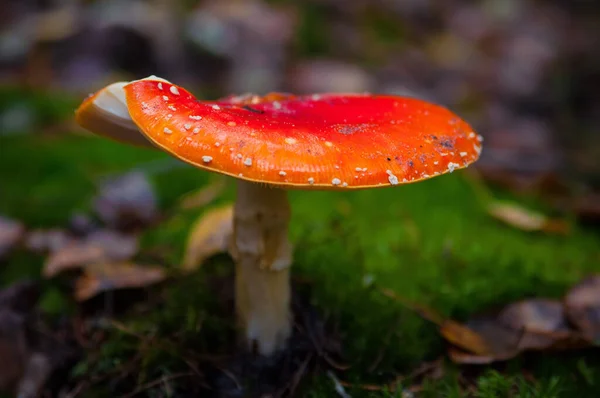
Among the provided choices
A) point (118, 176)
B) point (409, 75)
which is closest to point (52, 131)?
point (118, 176)

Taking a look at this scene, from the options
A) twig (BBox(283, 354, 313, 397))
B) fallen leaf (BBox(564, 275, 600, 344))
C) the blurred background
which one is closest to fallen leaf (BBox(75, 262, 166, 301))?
twig (BBox(283, 354, 313, 397))

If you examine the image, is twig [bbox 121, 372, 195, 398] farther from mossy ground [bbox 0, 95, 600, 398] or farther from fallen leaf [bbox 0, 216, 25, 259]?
fallen leaf [bbox 0, 216, 25, 259]

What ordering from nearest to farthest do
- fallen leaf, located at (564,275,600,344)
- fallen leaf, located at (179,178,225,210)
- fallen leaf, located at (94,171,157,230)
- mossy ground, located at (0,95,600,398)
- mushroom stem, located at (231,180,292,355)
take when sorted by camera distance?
mushroom stem, located at (231,180,292,355) → mossy ground, located at (0,95,600,398) → fallen leaf, located at (564,275,600,344) → fallen leaf, located at (94,171,157,230) → fallen leaf, located at (179,178,225,210)

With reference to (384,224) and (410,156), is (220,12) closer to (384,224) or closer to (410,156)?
(384,224)

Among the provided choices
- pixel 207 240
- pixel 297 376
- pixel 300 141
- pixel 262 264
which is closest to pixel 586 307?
pixel 297 376

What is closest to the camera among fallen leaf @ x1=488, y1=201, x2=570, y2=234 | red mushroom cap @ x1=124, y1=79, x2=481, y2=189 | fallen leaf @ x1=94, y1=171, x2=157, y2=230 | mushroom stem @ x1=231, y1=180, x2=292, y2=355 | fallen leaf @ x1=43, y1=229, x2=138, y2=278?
red mushroom cap @ x1=124, y1=79, x2=481, y2=189

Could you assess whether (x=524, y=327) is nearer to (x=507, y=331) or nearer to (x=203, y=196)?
(x=507, y=331)

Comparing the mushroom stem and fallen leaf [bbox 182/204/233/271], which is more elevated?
the mushroom stem
